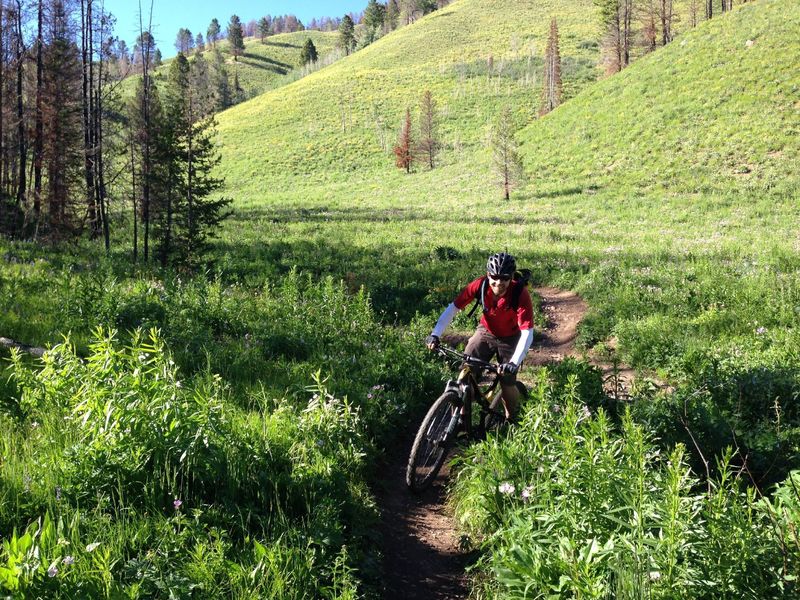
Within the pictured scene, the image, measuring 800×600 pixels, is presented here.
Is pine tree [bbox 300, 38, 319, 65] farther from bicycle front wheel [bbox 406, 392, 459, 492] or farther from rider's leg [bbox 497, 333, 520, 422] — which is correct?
bicycle front wheel [bbox 406, 392, 459, 492]

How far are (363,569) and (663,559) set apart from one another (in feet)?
6.58

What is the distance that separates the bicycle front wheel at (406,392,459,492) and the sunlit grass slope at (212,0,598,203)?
44.2 m

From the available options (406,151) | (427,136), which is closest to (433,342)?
(406,151)

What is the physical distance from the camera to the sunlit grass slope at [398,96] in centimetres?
→ 6184

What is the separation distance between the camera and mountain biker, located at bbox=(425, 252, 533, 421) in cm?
570

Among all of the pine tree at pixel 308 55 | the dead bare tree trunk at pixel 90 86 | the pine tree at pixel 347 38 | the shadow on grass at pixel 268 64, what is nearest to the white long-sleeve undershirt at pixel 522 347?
the dead bare tree trunk at pixel 90 86

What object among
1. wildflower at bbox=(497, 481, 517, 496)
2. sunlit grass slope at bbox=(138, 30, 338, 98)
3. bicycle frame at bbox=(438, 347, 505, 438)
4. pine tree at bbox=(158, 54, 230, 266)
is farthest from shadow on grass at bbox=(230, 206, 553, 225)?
sunlit grass slope at bbox=(138, 30, 338, 98)

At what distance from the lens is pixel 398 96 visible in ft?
270

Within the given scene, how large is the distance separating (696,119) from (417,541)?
38610mm

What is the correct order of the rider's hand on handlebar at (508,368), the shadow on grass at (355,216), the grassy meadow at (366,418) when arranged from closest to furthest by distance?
the grassy meadow at (366,418)
the rider's hand on handlebar at (508,368)
the shadow on grass at (355,216)

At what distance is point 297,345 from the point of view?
8.30m

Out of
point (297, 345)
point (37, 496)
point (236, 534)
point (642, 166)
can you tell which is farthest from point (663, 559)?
point (642, 166)

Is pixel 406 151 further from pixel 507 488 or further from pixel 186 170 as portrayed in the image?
pixel 507 488

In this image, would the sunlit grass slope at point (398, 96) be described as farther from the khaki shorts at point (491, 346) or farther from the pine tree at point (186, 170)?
the khaki shorts at point (491, 346)
